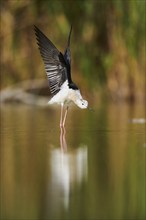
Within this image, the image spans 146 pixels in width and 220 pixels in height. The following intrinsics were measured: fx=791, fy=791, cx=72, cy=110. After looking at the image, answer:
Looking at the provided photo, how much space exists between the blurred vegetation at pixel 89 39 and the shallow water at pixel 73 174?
109 inches

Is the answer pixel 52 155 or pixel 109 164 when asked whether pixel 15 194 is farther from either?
pixel 52 155

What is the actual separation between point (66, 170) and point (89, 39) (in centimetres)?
651

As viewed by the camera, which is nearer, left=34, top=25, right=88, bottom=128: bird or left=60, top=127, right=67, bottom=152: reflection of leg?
left=60, top=127, right=67, bottom=152: reflection of leg

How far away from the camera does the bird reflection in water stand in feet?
11.5

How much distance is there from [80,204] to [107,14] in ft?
21.4

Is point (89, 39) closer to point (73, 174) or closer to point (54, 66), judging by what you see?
point (54, 66)

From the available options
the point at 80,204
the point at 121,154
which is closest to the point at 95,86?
the point at 121,154

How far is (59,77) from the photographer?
6855 mm

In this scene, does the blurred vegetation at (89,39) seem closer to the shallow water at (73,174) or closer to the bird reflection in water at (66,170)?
the shallow water at (73,174)

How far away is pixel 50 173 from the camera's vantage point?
4062 mm

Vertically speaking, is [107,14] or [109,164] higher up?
[107,14]

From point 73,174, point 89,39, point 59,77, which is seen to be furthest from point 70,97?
point 89,39

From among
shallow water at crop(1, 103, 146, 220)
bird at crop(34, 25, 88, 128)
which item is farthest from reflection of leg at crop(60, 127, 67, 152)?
bird at crop(34, 25, 88, 128)

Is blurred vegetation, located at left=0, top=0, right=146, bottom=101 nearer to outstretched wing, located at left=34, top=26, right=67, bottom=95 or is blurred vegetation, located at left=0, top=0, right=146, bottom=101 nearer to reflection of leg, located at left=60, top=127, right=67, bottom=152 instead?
outstretched wing, located at left=34, top=26, right=67, bottom=95
